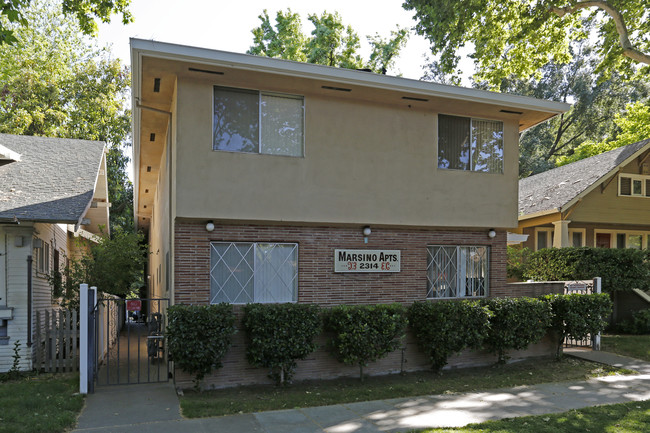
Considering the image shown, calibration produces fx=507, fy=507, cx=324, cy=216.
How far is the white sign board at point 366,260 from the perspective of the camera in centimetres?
989

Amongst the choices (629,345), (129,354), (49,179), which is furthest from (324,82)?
(629,345)

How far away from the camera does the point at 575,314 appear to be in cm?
1092

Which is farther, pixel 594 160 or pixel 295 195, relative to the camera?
pixel 594 160

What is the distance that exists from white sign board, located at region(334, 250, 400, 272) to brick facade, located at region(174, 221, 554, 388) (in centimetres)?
12

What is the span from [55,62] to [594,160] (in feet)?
85.4

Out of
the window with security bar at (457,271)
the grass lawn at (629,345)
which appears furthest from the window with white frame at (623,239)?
the window with security bar at (457,271)


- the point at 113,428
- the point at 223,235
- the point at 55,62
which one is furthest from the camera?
the point at 55,62

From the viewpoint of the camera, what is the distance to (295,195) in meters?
9.45

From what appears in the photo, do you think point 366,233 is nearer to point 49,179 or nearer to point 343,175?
point 343,175

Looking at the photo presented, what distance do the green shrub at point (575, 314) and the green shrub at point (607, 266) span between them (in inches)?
162

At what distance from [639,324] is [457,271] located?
806 centimetres


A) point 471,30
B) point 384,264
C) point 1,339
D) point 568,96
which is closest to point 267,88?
point 384,264

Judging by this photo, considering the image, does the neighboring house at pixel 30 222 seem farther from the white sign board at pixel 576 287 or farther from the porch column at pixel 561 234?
the porch column at pixel 561 234

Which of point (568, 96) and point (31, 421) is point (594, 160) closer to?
point (568, 96)
